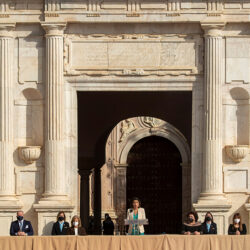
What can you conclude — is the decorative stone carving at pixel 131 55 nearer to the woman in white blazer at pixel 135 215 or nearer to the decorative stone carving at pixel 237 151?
the decorative stone carving at pixel 237 151

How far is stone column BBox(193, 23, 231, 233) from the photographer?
37.3 metres

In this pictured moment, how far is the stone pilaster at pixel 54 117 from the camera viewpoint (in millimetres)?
37312

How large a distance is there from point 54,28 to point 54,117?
2553 mm

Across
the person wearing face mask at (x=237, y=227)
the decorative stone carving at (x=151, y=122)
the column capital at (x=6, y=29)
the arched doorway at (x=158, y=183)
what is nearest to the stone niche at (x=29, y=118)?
the column capital at (x=6, y=29)

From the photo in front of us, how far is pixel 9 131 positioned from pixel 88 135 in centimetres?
1182

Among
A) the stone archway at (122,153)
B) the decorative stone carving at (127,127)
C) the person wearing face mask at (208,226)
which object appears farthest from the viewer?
the decorative stone carving at (127,127)

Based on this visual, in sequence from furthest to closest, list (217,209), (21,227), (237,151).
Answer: (237,151) → (217,209) → (21,227)

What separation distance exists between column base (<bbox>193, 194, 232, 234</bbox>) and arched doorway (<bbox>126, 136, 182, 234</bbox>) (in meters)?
23.9

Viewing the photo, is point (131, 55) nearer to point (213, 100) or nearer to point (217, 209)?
point (213, 100)

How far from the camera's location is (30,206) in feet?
123

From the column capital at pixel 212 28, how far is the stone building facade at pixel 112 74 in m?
0.03

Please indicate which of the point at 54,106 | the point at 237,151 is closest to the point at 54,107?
the point at 54,106

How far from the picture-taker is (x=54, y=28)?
1474 inches

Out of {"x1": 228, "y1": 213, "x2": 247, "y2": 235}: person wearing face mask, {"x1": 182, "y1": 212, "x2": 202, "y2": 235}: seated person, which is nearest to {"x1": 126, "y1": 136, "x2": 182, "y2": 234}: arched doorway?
{"x1": 228, "y1": 213, "x2": 247, "y2": 235}: person wearing face mask
